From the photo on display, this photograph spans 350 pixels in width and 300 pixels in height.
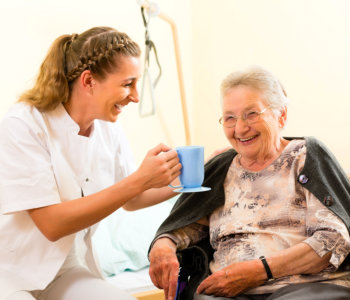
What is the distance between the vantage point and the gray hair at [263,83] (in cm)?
161

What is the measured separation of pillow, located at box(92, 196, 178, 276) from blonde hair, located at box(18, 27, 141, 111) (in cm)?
87

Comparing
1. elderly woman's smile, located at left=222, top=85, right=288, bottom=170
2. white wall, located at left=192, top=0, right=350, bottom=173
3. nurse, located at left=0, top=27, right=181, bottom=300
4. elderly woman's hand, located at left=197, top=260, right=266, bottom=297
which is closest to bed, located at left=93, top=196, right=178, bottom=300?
nurse, located at left=0, top=27, right=181, bottom=300

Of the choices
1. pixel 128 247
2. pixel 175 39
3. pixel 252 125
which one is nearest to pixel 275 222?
pixel 252 125

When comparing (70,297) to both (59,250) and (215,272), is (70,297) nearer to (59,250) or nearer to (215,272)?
(59,250)

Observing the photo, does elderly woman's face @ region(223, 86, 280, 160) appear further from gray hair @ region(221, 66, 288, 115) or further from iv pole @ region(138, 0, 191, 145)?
iv pole @ region(138, 0, 191, 145)

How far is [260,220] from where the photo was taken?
1561mm

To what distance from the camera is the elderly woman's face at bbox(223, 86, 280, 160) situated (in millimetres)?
1601

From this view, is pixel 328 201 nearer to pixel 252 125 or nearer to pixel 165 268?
pixel 252 125

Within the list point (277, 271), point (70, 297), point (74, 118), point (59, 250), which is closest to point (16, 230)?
point (59, 250)

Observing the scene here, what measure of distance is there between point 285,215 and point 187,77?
1.96m

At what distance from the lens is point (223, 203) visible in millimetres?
1690

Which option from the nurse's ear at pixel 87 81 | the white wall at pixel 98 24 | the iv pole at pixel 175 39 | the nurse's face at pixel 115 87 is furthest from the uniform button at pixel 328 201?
the iv pole at pixel 175 39

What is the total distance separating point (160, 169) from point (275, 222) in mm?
418

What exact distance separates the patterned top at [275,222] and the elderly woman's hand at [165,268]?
0.31ft
